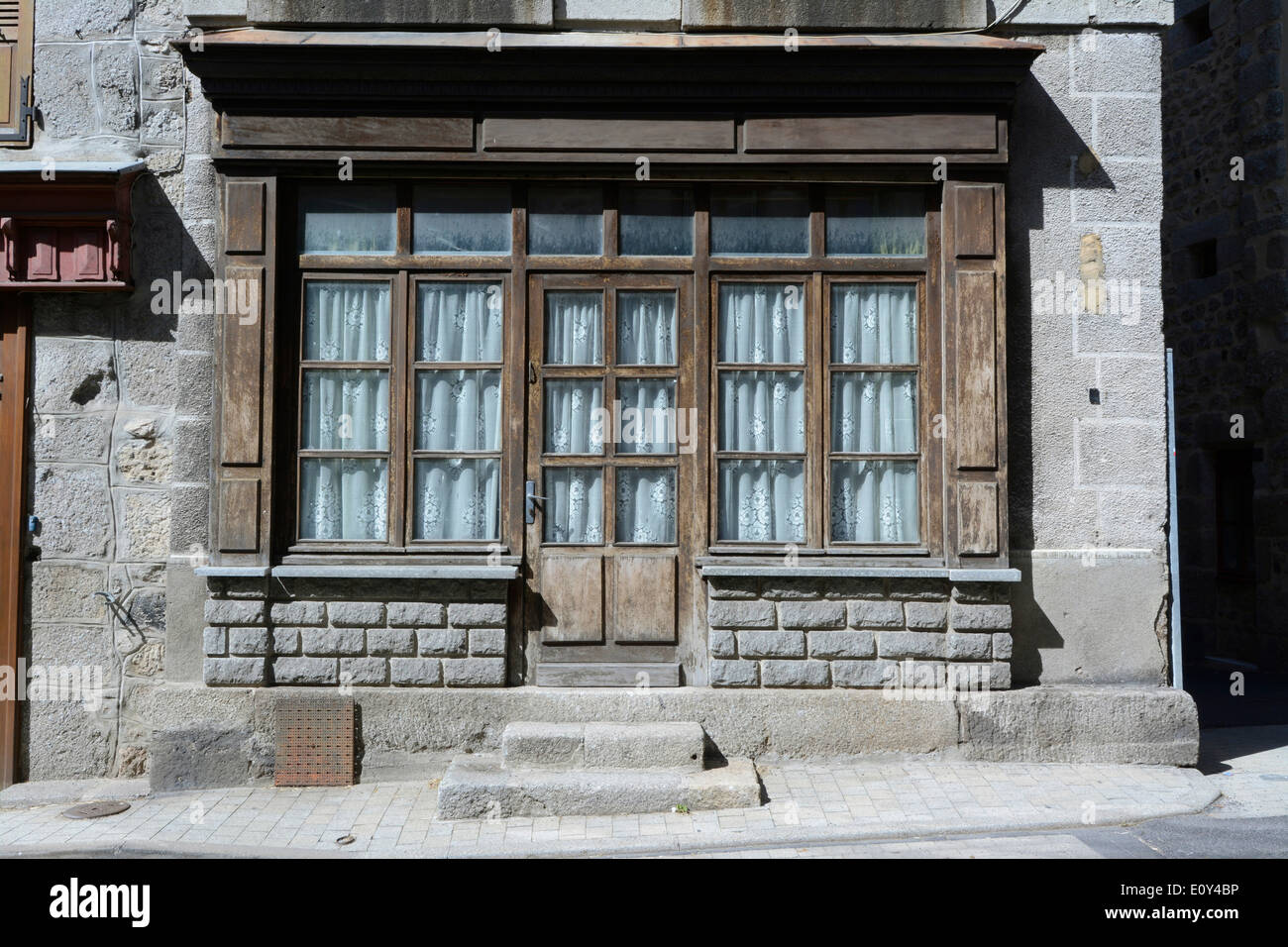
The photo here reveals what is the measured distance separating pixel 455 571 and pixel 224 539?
1343 mm

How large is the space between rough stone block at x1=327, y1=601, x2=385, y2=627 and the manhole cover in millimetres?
1453

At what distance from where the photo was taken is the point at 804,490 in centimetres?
636

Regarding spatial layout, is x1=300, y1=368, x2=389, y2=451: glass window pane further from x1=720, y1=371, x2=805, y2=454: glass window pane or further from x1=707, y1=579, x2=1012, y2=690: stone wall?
x1=707, y1=579, x2=1012, y2=690: stone wall

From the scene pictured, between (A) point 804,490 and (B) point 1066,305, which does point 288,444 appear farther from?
(B) point 1066,305

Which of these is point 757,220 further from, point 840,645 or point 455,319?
point 840,645

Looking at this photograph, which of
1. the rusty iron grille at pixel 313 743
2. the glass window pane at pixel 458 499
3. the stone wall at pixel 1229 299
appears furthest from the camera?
the stone wall at pixel 1229 299

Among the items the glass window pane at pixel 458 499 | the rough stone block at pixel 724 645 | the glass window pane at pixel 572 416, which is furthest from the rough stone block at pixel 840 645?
the glass window pane at pixel 458 499

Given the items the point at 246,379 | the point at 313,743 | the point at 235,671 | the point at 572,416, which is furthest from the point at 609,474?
the point at 235,671

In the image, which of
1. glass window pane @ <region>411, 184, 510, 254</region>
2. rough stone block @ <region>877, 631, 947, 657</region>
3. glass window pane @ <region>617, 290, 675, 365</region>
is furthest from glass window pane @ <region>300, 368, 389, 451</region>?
rough stone block @ <region>877, 631, 947, 657</region>

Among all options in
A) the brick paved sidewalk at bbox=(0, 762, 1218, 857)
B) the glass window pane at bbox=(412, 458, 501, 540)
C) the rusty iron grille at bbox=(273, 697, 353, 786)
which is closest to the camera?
the brick paved sidewalk at bbox=(0, 762, 1218, 857)

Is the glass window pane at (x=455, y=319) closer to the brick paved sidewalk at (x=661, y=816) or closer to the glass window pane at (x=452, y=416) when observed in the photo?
the glass window pane at (x=452, y=416)

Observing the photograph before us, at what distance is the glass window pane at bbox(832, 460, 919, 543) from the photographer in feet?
20.8

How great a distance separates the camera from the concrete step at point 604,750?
5641mm

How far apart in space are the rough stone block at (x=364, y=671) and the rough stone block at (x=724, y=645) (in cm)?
190
